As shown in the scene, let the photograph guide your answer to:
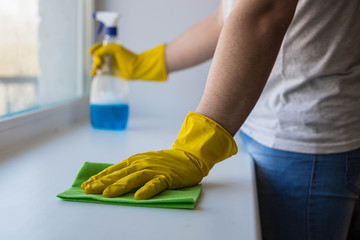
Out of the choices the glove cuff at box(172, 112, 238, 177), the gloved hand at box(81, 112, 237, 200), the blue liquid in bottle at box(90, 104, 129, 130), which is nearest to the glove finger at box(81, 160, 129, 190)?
the gloved hand at box(81, 112, 237, 200)

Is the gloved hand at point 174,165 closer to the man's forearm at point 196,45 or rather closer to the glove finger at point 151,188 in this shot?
the glove finger at point 151,188

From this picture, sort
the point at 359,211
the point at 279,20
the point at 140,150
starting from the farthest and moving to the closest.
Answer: the point at 359,211 → the point at 140,150 → the point at 279,20

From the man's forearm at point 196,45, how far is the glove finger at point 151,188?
0.76 m

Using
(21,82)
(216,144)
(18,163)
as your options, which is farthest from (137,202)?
(21,82)

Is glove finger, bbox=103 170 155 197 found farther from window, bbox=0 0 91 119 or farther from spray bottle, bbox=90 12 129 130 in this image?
spray bottle, bbox=90 12 129 130

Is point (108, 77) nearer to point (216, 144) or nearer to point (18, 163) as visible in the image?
point (18, 163)

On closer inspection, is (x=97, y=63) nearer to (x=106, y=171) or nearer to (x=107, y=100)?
(x=107, y=100)

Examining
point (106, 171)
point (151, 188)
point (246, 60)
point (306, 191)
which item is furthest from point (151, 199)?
point (306, 191)

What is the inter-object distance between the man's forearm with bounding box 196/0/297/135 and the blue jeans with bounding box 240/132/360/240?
0.32m

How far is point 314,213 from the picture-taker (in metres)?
1.12

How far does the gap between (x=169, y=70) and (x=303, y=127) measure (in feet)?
1.99

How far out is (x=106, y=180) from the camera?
77 centimetres

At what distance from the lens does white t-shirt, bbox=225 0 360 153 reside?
3.35 ft

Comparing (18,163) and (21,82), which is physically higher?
(21,82)
